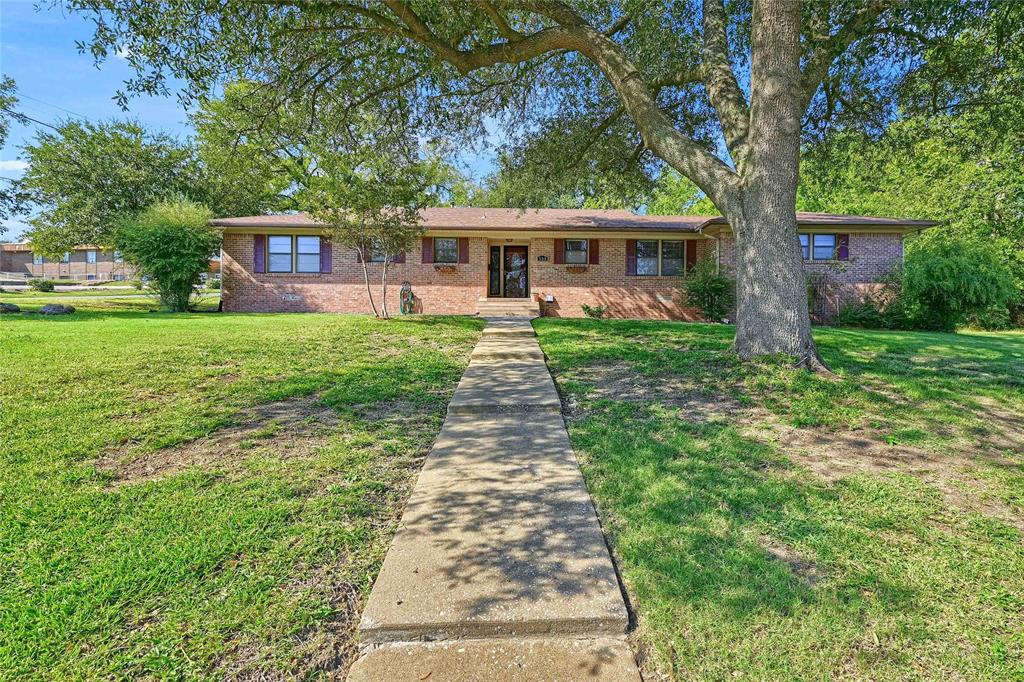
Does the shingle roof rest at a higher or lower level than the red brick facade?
higher

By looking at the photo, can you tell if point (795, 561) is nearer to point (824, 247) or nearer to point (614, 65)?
point (614, 65)

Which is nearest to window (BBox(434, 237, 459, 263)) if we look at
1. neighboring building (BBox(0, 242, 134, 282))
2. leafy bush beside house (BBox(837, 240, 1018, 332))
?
leafy bush beside house (BBox(837, 240, 1018, 332))

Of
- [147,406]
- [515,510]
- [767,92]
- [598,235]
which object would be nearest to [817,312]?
[598,235]

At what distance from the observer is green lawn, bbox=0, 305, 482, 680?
199 cm

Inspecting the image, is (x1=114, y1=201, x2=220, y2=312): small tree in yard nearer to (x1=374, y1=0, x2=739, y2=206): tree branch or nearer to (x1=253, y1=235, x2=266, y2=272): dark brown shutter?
(x1=253, y1=235, x2=266, y2=272): dark brown shutter

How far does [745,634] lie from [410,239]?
1057cm

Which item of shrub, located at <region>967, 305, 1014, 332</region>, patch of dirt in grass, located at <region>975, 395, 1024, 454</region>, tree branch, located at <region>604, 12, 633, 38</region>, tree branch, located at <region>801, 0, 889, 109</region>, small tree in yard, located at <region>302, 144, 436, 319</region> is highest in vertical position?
tree branch, located at <region>604, 12, 633, 38</region>

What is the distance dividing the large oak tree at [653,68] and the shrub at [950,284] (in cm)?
619

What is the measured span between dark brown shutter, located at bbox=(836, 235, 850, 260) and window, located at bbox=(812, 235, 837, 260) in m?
0.11

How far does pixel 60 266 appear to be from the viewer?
158 feet

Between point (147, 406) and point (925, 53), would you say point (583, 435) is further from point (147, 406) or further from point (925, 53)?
Answer: point (925, 53)

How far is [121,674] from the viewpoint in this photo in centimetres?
→ 183

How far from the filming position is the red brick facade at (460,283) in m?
16.3

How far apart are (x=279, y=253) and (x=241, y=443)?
13.9 metres
